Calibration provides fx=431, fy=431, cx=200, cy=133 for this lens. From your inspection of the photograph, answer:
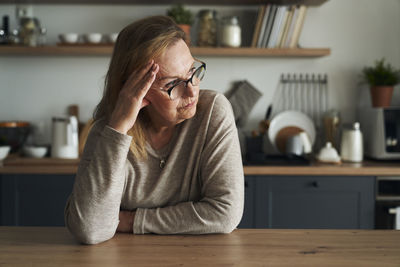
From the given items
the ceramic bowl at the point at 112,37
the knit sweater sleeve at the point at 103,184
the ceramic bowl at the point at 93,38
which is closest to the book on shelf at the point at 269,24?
the ceramic bowl at the point at 112,37

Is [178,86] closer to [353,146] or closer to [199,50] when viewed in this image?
[199,50]

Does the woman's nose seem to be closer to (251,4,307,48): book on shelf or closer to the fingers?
the fingers

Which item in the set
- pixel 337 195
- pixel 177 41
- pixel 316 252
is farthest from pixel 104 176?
pixel 337 195

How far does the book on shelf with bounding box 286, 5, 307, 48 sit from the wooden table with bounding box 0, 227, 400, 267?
2.00m

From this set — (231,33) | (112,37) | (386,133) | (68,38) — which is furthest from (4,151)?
(386,133)

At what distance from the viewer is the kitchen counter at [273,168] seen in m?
2.54

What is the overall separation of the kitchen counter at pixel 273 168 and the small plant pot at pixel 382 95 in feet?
1.67

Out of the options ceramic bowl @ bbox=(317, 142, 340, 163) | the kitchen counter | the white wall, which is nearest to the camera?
the kitchen counter

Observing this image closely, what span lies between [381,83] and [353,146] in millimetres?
561

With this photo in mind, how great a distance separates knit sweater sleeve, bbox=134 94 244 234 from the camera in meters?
1.20

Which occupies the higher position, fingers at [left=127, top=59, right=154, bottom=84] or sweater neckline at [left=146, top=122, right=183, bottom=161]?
fingers at [left=127, top=59, right=154, bottom=84]

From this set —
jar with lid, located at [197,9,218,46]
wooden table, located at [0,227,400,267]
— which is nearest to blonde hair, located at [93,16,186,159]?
wooden table, located at [0,227,400,267]

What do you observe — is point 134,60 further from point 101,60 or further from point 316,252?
point 101,60

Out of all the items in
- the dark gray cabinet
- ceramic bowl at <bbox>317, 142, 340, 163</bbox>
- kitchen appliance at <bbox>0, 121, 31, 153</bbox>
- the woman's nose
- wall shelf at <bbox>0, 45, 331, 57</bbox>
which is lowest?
the dark gray cabinet
